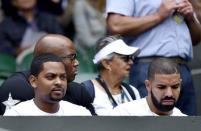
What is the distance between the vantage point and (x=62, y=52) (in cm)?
847

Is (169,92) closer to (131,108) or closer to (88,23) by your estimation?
(131,108)

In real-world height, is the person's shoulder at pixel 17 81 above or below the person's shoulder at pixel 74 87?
above

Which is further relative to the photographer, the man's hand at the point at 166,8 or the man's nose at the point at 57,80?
the man's hand at the point at 166,8

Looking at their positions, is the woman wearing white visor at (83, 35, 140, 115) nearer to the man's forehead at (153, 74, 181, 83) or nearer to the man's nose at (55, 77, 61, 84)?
the man's forehead at (153, 74, 181, 83)

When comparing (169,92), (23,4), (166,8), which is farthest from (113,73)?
(23,4)

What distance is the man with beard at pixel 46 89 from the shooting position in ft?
25.7

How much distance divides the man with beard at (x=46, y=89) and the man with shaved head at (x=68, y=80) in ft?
1.53

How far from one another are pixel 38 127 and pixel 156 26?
1.99 metres

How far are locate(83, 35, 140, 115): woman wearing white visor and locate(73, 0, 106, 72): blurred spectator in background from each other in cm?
384

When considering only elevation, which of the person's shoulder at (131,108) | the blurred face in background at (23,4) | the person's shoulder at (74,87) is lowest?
the blurred face in background at (23,4)

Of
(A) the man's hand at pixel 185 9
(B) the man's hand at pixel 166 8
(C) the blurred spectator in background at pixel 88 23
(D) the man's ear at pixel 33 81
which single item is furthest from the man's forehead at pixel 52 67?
(C) the blurred spectator in background at pixel 88 23

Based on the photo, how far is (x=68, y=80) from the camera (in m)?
8.43

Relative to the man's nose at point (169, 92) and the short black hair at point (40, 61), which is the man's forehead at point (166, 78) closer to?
the man's nose at point (169, 92)

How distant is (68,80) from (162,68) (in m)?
0.70
